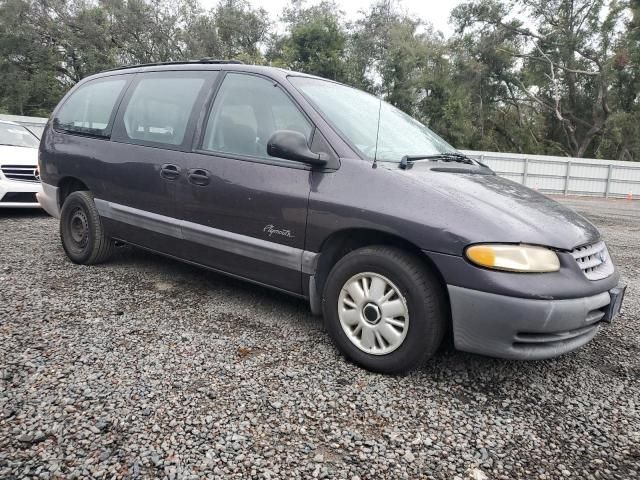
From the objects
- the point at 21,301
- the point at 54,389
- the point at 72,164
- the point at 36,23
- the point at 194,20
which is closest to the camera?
the point at 54,389

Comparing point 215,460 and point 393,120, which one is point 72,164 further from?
point 215,460

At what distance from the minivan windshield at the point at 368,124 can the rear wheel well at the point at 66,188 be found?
95.2 inches

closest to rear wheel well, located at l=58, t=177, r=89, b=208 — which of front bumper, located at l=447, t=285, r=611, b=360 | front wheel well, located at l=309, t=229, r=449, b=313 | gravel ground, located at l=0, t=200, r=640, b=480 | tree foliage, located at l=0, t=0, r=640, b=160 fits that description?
gravel ground, located at l=0, t=200, r=640, b=480

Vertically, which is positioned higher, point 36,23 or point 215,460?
point 36,23

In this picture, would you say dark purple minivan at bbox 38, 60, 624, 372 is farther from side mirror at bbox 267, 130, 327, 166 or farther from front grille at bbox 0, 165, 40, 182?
front grille at bbox 0, 165, 40, 182

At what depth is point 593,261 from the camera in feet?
8.33

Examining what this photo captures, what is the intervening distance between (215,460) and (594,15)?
33.7 metres

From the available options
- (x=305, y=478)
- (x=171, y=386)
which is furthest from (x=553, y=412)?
(x=171, y=386)

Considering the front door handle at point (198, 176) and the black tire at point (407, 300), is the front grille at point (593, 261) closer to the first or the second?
the black tire at point (407, 300)

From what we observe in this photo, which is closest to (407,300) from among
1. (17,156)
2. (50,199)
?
(50,199)

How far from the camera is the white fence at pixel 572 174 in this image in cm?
1881

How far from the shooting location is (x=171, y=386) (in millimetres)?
2365

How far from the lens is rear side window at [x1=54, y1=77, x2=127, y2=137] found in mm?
4035

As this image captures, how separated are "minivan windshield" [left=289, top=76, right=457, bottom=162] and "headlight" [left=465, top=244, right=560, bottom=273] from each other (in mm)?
868
